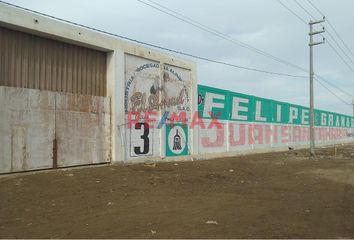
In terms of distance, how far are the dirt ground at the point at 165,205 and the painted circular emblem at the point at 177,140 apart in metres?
4.09

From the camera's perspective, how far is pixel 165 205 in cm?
1068

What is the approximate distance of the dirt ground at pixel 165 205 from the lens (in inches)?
319

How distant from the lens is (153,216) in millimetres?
9266

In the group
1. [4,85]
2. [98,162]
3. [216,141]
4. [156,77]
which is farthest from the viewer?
[216,141]

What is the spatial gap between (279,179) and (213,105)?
10076 millimetres

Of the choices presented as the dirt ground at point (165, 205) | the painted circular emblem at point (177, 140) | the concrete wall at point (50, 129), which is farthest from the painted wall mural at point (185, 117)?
the dirt ground at point (165, 205)

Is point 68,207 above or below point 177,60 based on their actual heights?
below

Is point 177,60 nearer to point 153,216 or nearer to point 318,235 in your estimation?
point 153,216

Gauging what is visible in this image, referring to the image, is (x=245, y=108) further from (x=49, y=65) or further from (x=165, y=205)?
(x=165, y=205)

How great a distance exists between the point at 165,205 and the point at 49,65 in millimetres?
6885

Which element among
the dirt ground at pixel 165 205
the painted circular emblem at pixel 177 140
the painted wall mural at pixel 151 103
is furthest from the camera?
the painted circular emblem at pixel 177 140

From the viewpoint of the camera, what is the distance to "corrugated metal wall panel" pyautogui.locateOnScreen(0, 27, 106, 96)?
1351 centimetres

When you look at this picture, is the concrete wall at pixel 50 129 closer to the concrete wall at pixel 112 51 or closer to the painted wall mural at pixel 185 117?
the concrete wall at pixel 112 51

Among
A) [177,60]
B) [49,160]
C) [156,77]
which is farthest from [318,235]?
[177,60]
